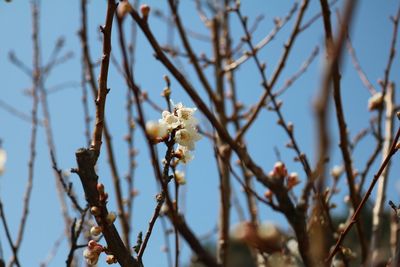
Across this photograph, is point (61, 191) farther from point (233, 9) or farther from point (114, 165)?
point (233, 9)

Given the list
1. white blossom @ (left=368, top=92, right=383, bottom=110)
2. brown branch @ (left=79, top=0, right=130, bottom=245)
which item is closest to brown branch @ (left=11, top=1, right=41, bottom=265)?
brown branch @ (left=79, top=0, right=130, bottom=245)

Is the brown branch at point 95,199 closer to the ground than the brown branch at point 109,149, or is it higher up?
closer to the ground

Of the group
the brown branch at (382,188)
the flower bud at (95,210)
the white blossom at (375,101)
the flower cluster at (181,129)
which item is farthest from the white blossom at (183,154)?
A: the white blossom at (375,101)

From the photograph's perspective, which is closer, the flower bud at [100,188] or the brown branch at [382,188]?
the flower bud at [100,188]

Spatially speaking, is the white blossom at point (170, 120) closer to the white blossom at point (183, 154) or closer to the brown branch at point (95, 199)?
the white blossom at point (183, 154)

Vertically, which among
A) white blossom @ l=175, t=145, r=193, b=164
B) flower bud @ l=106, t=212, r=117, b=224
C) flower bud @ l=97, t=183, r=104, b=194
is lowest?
flower bud @ l=106, t=212, r=117, b=224

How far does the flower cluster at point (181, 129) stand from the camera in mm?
1376

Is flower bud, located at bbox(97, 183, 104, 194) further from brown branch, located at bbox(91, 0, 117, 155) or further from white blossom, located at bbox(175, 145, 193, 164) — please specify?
white blossom, located at bbox(175, 145, 193, 164)

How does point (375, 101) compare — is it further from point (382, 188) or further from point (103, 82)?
point (103, 82)

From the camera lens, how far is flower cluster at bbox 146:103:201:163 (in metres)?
1.38

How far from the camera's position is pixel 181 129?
141 cm

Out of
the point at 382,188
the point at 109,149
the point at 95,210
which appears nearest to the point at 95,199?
the point at 95,210

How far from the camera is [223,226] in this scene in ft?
8.52

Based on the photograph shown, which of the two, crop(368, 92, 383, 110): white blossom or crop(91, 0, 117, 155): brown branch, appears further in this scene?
crop(368, 92, 383, 110): white blossom
